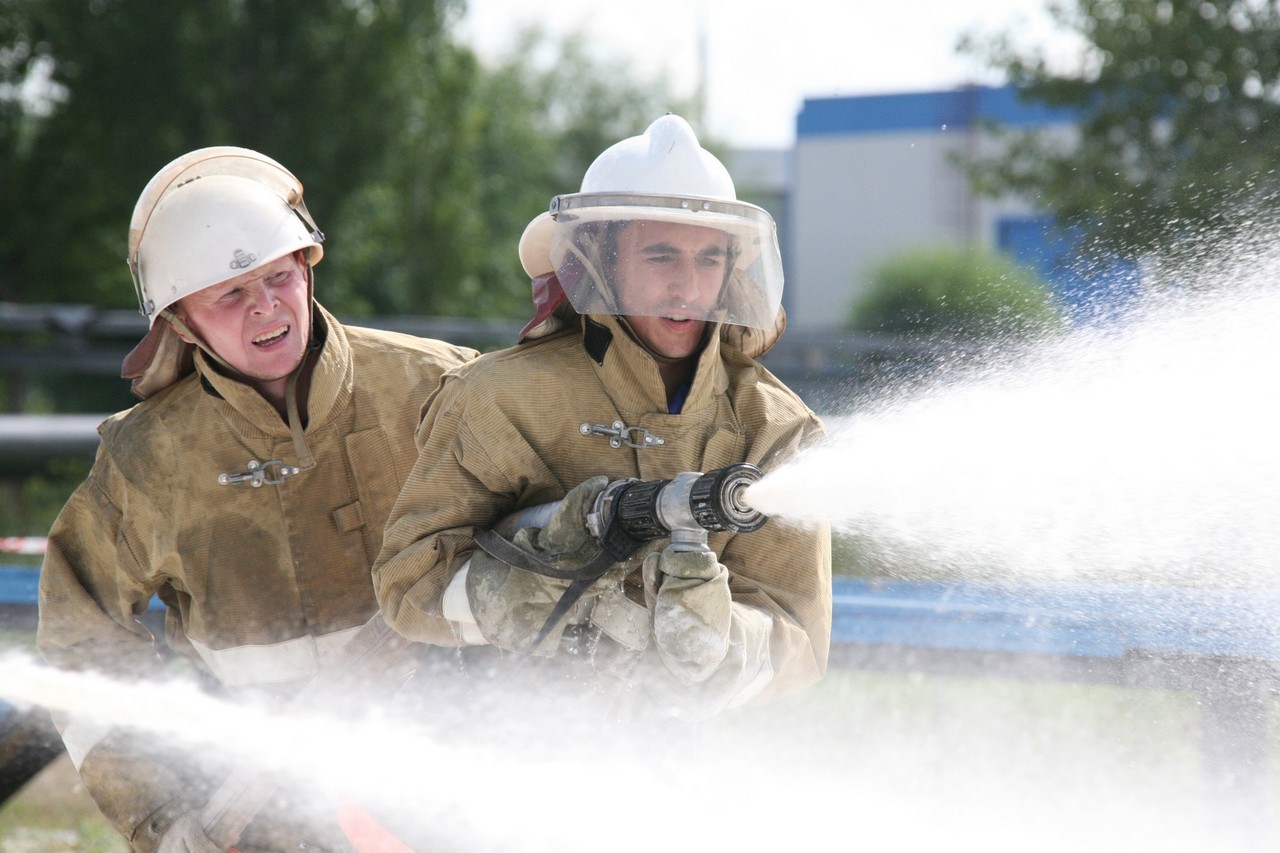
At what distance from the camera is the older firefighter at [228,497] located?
3170mm

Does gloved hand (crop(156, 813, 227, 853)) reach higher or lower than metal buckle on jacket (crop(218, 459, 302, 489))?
lower

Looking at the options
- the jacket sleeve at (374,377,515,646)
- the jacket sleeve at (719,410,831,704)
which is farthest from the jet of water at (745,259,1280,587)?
the jacket sleeve at (374,377,515,646)

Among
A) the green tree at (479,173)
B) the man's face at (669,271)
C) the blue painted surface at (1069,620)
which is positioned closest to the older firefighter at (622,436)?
the man's face at (669,271)

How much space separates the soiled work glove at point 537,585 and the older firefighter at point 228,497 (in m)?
0.97

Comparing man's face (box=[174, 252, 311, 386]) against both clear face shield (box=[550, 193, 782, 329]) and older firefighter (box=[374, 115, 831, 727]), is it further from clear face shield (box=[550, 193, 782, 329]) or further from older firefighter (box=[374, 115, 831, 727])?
clear face shield (box=[550, 193, 782, 329])

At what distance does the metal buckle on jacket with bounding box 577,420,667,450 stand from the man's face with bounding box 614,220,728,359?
23 centimetres

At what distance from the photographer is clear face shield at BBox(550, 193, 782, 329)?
258 centimetres

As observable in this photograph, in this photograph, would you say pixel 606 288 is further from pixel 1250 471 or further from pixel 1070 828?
pixel 1070 828

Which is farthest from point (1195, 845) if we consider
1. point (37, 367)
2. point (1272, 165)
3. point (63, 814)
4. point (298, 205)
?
point (37, 367)

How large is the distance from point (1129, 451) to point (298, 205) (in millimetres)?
2246

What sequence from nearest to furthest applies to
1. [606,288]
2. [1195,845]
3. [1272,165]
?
[606,288]
[1195,845]
[1272,165]

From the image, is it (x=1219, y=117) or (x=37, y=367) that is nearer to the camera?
(x=1219, y=117)

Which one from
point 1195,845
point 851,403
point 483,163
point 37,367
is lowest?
point 483,163

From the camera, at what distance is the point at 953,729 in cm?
509
